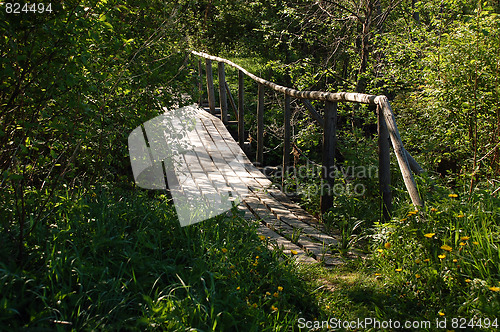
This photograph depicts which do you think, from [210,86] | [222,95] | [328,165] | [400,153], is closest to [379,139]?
[400,153]

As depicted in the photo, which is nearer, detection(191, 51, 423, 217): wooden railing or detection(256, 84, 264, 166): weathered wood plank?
detection(191, 51, 423, 217): wooden railing

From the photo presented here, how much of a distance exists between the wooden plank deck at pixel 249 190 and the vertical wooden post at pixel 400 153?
0.76 m

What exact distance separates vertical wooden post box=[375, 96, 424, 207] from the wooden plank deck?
2.50ft

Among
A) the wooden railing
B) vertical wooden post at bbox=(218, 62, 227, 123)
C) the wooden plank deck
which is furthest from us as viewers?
vertical wooden post at bbox=(218, 62, 227, 123)

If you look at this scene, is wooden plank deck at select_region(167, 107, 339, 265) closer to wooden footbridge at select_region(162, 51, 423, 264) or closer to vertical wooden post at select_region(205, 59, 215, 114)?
wooden footbridge at select_region(162, 51, 423, 264)

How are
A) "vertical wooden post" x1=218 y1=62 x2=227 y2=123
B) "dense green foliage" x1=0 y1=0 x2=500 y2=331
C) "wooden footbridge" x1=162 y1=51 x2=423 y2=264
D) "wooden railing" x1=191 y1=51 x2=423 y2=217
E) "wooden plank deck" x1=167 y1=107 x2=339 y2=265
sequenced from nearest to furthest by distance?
"dense green foliage" x1=0 y1=0 x2=500 y2=331, "wooden railing" x1=191 y1=51 x2=423 y2=217, "wooden footbridge" x1=162 y1=51 x2=423 y2=264, "wooden plank deck" x1=167 y1=107 x2=339 y2=265, "vertical wooden post" x1=218 y1=62 x2=227 y2=123

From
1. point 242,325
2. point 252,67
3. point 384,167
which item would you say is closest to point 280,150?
point 252,67

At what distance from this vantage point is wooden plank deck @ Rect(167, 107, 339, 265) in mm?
3800

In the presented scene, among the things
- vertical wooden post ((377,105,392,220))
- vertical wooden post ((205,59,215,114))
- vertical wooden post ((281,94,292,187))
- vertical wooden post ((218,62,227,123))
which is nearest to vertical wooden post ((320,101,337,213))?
vertical wooden post ((377,105,392,220))

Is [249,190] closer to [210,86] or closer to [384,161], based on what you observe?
[384,161]

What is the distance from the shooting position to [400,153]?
3.53 m

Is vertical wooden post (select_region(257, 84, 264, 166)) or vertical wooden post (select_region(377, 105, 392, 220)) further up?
vertical wooden post (select_region(257, 84, 264, 166))

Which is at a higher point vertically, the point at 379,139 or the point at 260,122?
the point at 260,122

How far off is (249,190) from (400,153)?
2.33 metres
